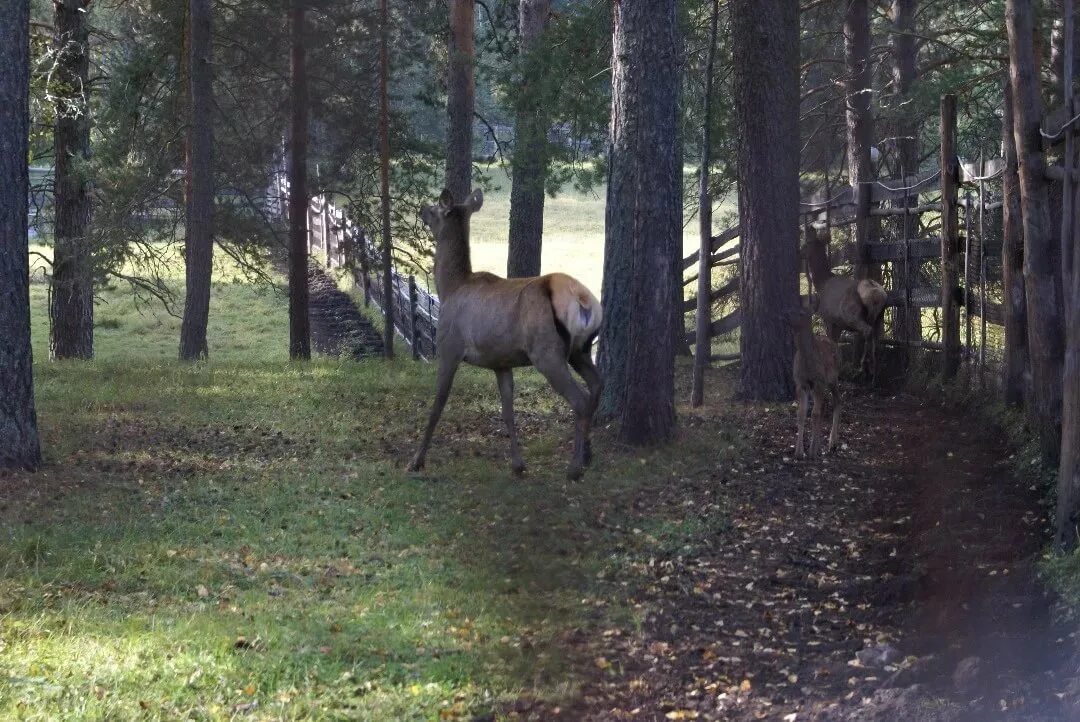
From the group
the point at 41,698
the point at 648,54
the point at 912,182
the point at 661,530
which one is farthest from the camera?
the point at 912,182

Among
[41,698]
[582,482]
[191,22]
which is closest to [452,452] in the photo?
[582,482]

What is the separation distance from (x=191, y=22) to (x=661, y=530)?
563 inches

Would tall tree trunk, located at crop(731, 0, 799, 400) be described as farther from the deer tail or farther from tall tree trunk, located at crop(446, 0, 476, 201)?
tall tree trunk, located at crop(446, 0, 476, 201)

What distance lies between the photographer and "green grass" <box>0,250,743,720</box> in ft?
18.2

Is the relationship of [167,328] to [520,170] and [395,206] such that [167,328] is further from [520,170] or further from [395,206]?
[520,170]

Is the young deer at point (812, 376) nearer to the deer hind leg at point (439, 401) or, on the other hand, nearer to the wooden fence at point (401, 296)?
the deer hind leg at point (439, 401)

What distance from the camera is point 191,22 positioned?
781 inches

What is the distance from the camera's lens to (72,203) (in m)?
21.9

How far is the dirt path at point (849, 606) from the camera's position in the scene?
5.36m

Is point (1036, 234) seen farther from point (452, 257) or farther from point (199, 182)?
point (199, 182)

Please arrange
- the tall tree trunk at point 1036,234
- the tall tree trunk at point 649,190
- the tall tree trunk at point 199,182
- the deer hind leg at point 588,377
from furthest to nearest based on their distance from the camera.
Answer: the tall tree trunk at point 199,182 → the tall tree trunk at point 649,190 → the deer hind leg at point 588,377 → the tall tree trunk at point 1036,234

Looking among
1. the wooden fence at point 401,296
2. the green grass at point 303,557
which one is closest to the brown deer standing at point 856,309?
the green grass at point 303,557

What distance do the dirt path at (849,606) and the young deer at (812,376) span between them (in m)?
0.44

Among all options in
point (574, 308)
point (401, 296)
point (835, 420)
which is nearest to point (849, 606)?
point (574, 308)
